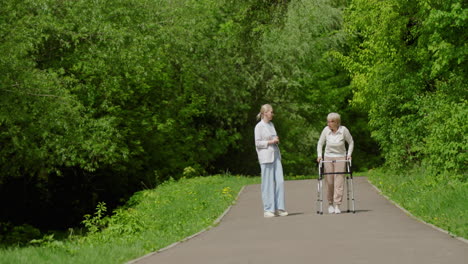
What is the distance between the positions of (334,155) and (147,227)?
13.0 feet

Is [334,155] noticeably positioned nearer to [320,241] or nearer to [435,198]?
[435,198]

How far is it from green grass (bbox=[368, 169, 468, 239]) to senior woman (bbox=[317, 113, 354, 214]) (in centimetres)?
147

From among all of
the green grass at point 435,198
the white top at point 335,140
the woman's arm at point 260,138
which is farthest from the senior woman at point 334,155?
the green grass at point 435,198

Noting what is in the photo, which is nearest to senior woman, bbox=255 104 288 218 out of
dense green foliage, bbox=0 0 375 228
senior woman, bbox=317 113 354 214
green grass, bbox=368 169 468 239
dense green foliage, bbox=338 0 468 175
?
senior woman, bbox=317 113 354 214

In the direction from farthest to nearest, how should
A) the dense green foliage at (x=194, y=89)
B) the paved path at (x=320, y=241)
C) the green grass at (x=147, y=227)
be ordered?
the dense green foliage at (x=194, y=89)
the green grass at (x=147, y=227)
the paved path at (x=320, y=241)

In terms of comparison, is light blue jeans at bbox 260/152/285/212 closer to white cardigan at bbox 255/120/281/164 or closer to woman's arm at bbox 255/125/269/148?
white cardigan at bbox 255/120/281/164

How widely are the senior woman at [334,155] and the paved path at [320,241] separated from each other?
47 cm

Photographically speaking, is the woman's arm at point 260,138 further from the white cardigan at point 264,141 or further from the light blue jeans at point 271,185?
the light blue jeans at point 271,185

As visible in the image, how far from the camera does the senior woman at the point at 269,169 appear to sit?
54.3 feet

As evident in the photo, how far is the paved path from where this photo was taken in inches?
409

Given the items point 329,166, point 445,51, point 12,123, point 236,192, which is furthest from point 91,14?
point 329,166

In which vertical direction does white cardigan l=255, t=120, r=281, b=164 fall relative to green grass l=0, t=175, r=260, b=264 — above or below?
above

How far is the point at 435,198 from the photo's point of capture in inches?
660

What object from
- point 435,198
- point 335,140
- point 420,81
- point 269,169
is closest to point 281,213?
point 269,169
